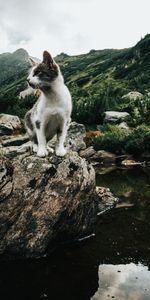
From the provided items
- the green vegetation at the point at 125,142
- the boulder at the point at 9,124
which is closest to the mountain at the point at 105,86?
the boulder at the point at 9,124

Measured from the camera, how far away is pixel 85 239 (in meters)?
11.5

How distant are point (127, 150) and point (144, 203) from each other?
17507 mm

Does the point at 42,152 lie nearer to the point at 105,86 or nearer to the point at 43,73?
the point at 43,73

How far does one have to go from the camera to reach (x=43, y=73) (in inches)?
342

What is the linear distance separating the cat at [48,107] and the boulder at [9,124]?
87.9ft

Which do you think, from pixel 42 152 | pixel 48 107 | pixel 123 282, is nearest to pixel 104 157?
pixel 42 152

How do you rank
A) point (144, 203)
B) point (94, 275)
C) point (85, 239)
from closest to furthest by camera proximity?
1. point (94, 275)
2. point (85, 239)
3. point (144, 203)

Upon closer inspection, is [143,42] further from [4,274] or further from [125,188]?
[4,274]

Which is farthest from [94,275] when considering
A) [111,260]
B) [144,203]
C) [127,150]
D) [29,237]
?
[127,150]

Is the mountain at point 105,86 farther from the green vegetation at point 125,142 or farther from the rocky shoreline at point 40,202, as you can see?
the rocky shoreline at point 40,202

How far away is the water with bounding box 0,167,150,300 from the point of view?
8.16 m

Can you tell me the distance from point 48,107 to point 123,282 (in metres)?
4.45

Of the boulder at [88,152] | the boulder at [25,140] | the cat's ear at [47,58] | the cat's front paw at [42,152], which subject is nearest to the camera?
the cat's ear at [47,58]

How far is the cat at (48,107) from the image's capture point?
8.69 m
